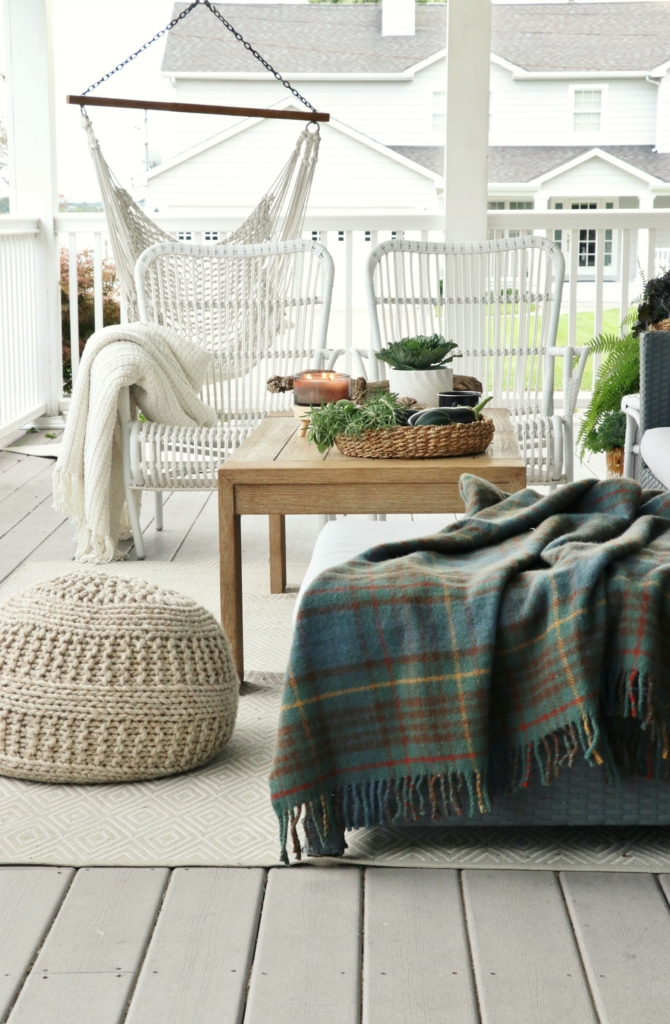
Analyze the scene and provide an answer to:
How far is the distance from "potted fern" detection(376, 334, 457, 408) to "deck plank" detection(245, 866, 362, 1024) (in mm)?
1298

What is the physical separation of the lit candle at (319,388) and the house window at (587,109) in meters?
8.12

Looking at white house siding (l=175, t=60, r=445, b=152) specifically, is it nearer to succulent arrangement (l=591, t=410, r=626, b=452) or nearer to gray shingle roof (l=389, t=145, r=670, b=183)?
gray shingle roof (l=389, t=145, r=670, b=183)

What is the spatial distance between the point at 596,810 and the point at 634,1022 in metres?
0.39

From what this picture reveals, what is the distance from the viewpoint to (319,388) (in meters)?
2.62

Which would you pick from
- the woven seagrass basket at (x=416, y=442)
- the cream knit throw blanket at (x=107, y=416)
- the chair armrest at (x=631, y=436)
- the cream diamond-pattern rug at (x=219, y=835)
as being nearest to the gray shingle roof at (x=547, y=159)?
the chair armrest at (x=631, y=436)

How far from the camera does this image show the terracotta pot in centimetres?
387

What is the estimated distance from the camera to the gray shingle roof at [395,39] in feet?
33.0

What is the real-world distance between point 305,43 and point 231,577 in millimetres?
10419

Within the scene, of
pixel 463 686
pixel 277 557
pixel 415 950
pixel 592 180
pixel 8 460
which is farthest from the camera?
pixel 592 180

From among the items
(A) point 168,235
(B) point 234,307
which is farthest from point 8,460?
(B) point 234,307

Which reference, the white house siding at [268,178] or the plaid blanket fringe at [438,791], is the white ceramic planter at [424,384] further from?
the white house siding at [268,178]

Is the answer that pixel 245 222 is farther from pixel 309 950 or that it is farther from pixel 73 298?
pixel 309 950

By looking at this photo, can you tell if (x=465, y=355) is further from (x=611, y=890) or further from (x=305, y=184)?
(x=611, y=890)

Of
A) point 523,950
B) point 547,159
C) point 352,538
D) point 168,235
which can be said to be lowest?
point 523,950
